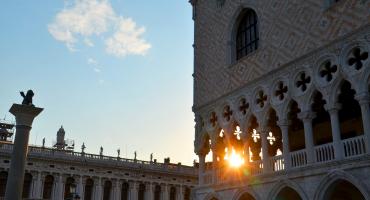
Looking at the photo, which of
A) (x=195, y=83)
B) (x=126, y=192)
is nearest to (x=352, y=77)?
(x=195, y=83)

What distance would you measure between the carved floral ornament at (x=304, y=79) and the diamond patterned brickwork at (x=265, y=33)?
391 mm

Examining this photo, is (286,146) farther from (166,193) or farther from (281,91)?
(166,193)

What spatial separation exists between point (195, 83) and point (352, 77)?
9.11 metres

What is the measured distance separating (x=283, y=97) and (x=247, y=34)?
165 inches

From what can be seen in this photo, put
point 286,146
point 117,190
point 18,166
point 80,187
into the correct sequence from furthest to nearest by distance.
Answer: point 117,190, point 80,187, point 286,146, point 18,166

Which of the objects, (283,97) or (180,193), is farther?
(180,193)

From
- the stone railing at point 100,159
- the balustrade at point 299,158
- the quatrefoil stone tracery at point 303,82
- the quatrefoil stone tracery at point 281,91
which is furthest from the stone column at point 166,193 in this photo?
the quatrefoil stone tracery at point 303,82

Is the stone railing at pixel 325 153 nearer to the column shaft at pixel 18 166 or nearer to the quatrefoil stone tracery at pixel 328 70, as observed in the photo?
the quatrefoil stone tracery at pixel 328 70

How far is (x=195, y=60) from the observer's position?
20812 mm

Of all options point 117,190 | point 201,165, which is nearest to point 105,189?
point 117,190

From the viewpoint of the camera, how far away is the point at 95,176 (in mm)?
32812

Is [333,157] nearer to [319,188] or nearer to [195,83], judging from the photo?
[319,188]

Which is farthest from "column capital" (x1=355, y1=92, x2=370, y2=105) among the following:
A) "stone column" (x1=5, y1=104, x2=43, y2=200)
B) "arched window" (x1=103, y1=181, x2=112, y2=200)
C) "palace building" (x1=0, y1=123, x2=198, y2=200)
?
"arched window" (x1=103, y1=181, x2=112, y2=200)

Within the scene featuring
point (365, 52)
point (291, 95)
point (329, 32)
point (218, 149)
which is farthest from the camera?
point (218, 149)
